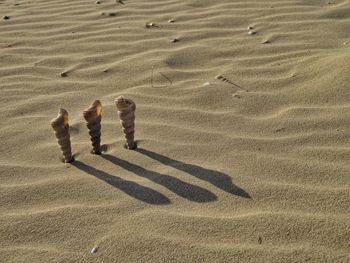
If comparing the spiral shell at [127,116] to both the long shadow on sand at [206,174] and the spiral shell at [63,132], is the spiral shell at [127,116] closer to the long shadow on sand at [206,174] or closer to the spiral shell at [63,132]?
the long shadow on sand at [206,174]

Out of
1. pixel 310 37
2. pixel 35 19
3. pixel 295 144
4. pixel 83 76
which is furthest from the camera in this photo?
pixel 35 19

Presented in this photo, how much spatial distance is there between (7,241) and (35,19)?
3488 millimetres

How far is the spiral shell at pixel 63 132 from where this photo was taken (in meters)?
2.27

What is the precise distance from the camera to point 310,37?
383 centimetres

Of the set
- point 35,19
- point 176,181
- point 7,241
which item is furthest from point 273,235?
point 35,19

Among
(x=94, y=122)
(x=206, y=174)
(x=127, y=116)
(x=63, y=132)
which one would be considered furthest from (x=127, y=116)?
(x=206, y=174)

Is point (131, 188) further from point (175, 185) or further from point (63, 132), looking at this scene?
point (63, 132)

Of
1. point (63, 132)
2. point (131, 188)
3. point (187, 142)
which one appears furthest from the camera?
point (187, 142)

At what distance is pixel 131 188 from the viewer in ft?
7.25

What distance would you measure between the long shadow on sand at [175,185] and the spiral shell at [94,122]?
0.41 feet

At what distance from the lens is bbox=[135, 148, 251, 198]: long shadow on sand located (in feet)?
7.03

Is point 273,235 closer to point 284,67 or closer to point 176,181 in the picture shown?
point 176,181

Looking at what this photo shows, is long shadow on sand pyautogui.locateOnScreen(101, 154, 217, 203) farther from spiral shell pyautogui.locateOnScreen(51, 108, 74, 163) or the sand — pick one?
spiral shell pyautogui.locateOnScreen(51, 108, 74, 163)

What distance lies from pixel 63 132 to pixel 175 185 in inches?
23.1
